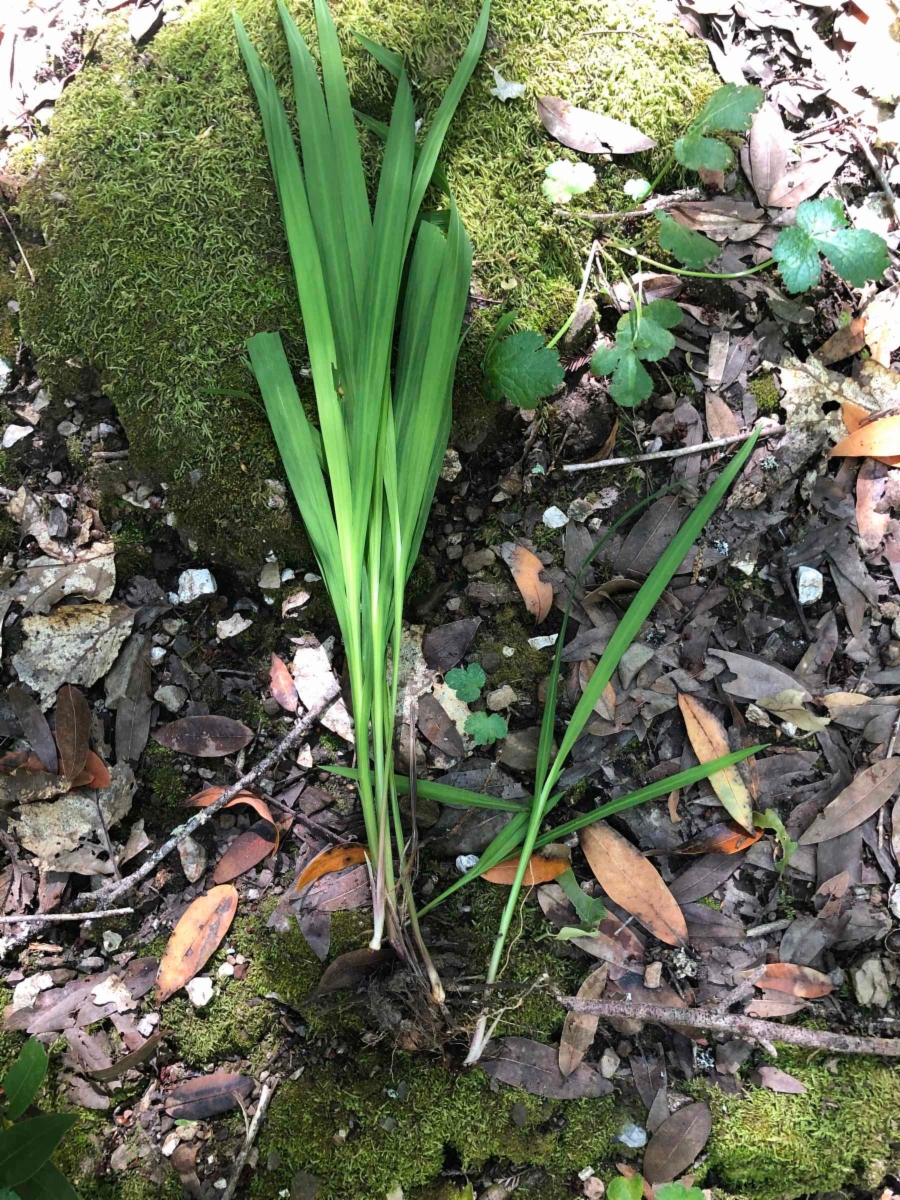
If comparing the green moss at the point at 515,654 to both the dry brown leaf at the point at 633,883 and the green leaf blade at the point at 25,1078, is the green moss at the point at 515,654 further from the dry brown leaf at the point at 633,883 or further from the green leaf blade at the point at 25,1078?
the green leaf blade at the point at 25,1078

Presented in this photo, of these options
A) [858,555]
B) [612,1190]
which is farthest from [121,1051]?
[858,555]

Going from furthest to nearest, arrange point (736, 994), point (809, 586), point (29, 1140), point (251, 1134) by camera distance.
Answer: point (809, 586), point (736, 994), point (251, 1134), point (29, 1140)

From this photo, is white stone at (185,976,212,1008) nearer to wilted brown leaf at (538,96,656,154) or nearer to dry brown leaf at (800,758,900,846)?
dry brown leaf at (800,758,900,846)

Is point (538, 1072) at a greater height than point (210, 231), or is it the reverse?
point (210, 231)

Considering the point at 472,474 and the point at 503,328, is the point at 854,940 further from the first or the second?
the point at 503,328

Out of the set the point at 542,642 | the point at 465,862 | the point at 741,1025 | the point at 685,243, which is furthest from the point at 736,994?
the point at 685,243

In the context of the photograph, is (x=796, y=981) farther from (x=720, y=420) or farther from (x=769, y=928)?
(x=720, y=420)

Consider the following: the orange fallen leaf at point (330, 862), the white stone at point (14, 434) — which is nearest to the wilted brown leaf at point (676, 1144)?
the orange fallen leaf at point (330, 862)

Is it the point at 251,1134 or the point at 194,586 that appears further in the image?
the point at 194,586
